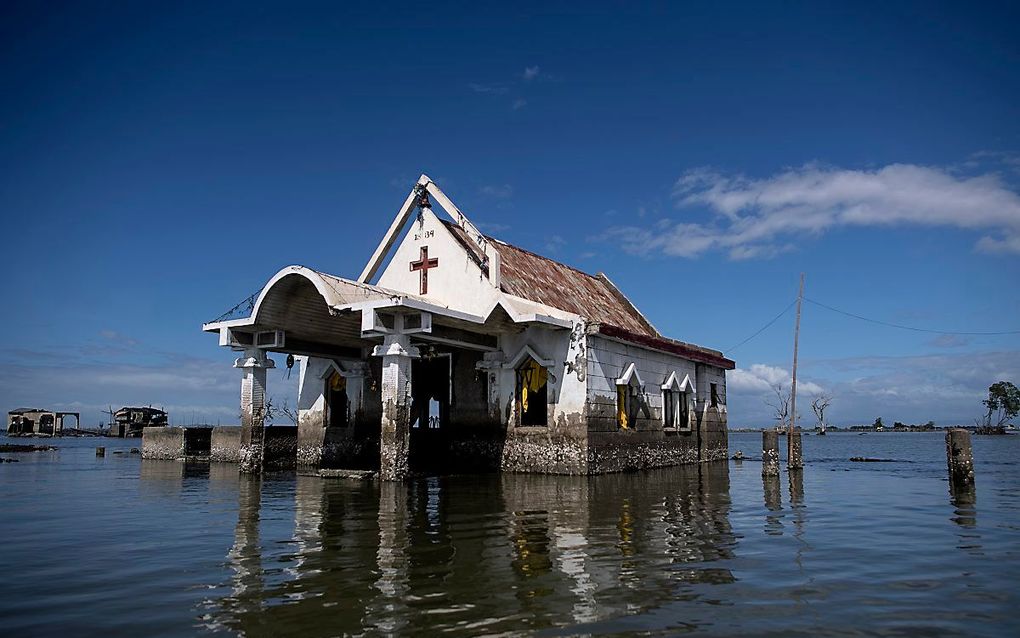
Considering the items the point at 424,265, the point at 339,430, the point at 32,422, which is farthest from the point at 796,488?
the point at 32,422

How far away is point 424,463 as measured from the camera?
25188mm

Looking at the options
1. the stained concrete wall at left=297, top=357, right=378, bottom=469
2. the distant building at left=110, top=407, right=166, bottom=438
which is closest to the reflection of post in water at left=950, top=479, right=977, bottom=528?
the stained concrete wall at left=297, top=357, right=378, bottom=469

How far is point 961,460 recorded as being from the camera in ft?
60.4

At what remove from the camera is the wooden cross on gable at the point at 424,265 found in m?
23.4

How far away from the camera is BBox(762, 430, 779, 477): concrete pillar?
20.4 m

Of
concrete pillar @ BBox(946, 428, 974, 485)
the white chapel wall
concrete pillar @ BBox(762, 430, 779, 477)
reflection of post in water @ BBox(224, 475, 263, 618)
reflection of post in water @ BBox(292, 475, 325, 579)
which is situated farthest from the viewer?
the white chapel wall

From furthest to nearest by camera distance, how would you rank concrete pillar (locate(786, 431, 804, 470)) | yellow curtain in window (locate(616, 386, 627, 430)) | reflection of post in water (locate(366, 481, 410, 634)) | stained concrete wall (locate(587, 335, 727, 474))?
concrete pillar (locate(786, 431, 804, 470))
yellow curtain in window (locate(616, 386, 627, 430))
stained concrete wall (locate(587, 335, 727, 474))
reflection of post in water (locate(366, 481, 410, 634))

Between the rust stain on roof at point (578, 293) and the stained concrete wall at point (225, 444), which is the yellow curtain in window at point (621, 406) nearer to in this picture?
the rust stain on roof at point (578, 293)

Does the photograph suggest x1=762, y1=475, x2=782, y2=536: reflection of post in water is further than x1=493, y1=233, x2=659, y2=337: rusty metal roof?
No

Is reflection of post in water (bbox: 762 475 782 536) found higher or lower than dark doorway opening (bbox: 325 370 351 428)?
lower

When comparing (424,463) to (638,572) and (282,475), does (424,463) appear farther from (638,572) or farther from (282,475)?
(638,572)

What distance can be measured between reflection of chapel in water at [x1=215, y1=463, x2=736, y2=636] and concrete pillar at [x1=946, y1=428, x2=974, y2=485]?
7.14 metres

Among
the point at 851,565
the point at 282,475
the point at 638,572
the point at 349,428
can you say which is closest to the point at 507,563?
the point at 638,572

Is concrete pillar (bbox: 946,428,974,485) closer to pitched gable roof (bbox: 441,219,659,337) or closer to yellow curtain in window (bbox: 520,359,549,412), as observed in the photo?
pitched gable roof (bbox: 441,219,659,337)
